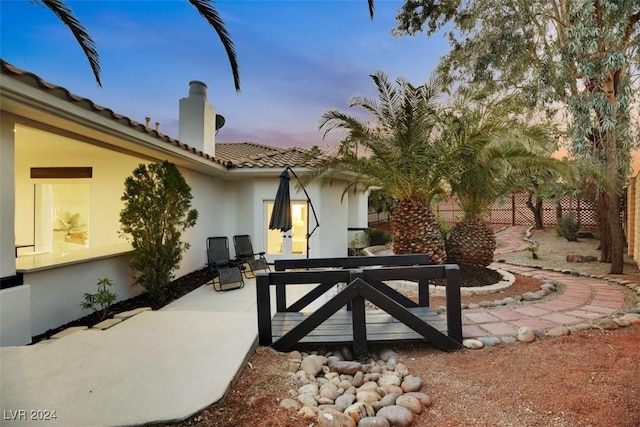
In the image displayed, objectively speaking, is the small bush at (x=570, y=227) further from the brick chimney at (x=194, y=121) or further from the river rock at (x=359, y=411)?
the river rock at (x=359, y=411)

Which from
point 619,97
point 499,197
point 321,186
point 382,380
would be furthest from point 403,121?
point 619,97

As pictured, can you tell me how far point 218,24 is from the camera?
4215mm

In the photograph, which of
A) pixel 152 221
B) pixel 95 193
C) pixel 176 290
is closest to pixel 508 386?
pixel 152 221

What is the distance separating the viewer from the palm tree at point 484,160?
666cm

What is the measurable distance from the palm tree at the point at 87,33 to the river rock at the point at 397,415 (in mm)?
4477

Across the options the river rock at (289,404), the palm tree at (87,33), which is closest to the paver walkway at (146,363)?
the river rock at (289,404)

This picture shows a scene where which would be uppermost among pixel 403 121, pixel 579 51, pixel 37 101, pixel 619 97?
pixel 579 51

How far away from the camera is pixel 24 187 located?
29.9 ft

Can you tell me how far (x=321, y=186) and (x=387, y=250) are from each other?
15.1ft

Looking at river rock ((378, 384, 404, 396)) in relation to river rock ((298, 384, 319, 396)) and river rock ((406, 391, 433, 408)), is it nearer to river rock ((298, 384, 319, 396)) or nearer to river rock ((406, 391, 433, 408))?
river rock ((406, 391, 433, 408))

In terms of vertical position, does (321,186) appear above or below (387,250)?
above

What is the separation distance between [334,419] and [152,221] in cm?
561

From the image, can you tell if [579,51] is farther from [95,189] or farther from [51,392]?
[95,189]

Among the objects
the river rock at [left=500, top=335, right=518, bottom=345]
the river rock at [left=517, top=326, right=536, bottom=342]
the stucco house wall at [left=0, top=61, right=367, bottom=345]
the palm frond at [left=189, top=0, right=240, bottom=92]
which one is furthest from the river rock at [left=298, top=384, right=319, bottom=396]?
the palm frond at [left=189, top=0, right=240, bottom=92]
